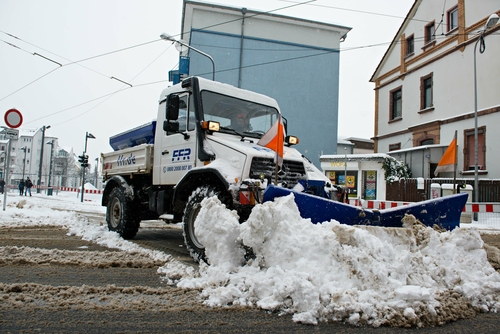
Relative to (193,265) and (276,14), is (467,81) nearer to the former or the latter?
(276,14)

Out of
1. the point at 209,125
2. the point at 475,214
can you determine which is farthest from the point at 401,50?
the point at 209,125

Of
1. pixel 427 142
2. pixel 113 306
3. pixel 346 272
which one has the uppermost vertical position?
pixel 427 142

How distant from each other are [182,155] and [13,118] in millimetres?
8280

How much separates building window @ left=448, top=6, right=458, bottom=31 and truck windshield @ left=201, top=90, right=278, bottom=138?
55.5 ft

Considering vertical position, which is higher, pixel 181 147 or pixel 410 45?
pixel 410 45

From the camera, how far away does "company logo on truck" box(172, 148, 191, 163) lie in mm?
5629

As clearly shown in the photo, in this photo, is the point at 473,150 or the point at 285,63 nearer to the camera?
the point at 473,150

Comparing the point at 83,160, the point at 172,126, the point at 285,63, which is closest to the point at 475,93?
the point at 172,126

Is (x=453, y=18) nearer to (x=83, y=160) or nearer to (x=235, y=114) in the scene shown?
(x=235, y=114)

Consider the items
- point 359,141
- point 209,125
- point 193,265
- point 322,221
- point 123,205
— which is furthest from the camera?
point 359,141

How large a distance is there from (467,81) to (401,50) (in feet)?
19.6

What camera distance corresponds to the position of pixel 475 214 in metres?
12.7

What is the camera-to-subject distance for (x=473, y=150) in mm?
16594

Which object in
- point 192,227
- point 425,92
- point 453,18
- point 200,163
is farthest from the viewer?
point 425,92
